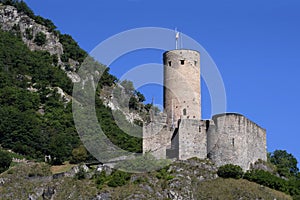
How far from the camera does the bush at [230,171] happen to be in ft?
190

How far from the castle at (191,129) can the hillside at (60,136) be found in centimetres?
144

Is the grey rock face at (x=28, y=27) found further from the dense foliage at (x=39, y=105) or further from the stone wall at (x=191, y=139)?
the stone wall at (x=191, y=139)

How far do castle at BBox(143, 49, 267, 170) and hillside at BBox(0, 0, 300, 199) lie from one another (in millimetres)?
1437

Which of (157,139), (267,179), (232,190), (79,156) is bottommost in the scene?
(232,190)

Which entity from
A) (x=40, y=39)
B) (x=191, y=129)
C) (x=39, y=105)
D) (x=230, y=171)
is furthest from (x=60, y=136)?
(x=40, y=39)

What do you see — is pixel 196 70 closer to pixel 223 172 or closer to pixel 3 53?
pixel 223 172

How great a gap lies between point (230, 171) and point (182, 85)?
845 centimetres

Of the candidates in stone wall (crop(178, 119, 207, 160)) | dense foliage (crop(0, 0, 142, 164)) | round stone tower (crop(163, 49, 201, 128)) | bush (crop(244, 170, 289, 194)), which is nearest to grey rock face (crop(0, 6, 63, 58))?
dense foliage (crop(0, 0, 142, 164))

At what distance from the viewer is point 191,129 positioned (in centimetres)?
5912

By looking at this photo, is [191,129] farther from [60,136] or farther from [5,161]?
[60,136]

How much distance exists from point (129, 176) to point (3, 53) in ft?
190

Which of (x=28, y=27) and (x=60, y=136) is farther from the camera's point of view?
(x=28, y=27)

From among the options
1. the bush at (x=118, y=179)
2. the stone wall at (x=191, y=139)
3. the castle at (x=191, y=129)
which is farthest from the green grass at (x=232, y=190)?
the bush at (x=118, y=179)

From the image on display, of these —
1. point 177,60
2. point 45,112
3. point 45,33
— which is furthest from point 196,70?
point 45,33
